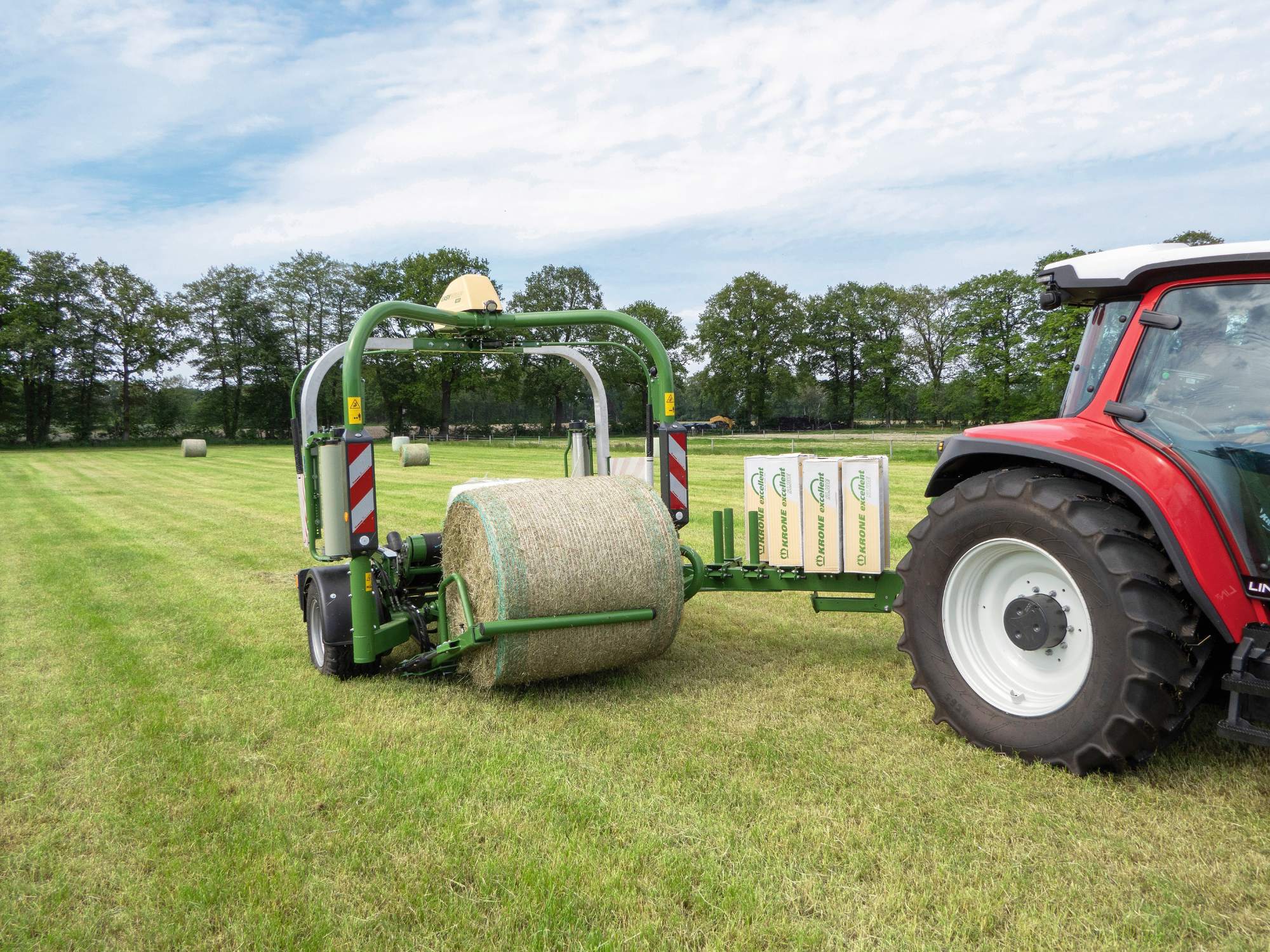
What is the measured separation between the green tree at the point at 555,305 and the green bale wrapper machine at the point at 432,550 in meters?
64.0

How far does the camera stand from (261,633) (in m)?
7.10

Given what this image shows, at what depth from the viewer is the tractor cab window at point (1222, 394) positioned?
348 cm

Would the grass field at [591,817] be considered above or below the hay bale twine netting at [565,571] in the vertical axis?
below

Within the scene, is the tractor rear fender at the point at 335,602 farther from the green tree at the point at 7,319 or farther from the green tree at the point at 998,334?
the green tree at the point at 7,319

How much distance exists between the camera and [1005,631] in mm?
4266

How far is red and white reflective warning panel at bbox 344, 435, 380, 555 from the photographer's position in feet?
17.3

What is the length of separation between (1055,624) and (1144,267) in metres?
1.58

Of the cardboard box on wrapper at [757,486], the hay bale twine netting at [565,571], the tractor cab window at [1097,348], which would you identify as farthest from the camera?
the cardboard box on wrapper at [757,486]

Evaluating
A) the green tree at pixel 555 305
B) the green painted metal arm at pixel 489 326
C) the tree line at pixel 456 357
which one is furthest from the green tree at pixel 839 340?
the green painted metal arm at pixel 489 326

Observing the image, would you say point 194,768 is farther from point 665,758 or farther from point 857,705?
point 857,705

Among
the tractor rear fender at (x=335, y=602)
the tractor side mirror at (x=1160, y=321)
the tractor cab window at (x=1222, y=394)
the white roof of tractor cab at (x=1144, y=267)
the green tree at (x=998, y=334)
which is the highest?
the green tree at (x=998, y=334)

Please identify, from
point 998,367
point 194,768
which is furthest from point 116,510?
point 998,367

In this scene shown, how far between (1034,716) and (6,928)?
13.0 feet

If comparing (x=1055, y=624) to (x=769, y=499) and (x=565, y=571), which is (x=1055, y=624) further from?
(x=565, y=571)
